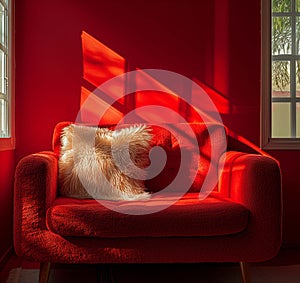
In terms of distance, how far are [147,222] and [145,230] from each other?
0.04 metres

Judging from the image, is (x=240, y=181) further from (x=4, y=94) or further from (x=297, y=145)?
(x=4, y=94)

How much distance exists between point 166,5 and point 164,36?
21 centimetres

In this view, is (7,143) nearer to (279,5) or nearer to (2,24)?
(2,24)

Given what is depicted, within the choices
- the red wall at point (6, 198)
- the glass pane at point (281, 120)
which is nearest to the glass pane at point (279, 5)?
the glass pane at point (281, 120)

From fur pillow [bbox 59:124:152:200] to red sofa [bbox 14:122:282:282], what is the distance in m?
0.25

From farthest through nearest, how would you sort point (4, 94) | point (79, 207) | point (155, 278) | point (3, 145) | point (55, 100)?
point (55, 100)
point (4, 94)
point (3, 145)
point (155, 278)
point (79, 207)

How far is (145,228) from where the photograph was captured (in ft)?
7.09

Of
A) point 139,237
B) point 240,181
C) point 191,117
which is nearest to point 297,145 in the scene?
point 191,117

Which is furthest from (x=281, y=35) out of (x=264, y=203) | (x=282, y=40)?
(x=264, y=203)

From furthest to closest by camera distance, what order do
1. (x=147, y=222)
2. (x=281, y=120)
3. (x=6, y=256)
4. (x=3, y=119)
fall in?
(x=281, y=120) → (x=3, y=119) → (x=6, y=256) → (x=147, y=222)

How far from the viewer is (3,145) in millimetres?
2814

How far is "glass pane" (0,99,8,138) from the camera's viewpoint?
9.74ft

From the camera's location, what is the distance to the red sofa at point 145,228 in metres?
2.16

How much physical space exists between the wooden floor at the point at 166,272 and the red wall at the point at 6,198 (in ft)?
0.44
